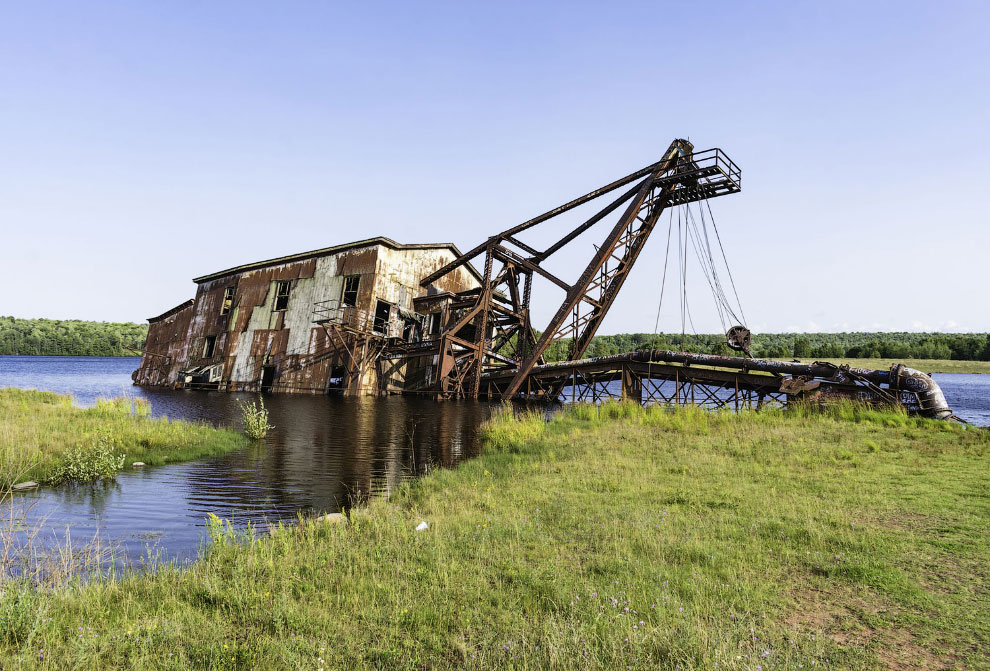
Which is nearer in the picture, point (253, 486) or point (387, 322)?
point (253, 486)

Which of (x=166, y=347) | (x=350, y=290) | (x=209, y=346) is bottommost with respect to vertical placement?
(x=166, y=347)

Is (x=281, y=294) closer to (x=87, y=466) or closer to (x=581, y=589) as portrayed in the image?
(x=87, y=466)

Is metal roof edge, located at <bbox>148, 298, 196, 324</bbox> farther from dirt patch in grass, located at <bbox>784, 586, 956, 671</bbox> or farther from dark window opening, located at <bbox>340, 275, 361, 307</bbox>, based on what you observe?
dirt patch in grass, located at <bbox>784, 586, 956, 671</bbox>

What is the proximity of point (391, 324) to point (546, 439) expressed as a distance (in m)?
17.9

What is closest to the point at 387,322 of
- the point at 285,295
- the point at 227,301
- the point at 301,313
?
the point at 301,313

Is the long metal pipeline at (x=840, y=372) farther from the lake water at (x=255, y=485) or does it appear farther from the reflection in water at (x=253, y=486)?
the reflection in water at (x=253, y=486)

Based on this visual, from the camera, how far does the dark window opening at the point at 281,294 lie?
1221 inches

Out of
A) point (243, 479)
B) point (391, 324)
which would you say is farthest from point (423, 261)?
point (243, 479)

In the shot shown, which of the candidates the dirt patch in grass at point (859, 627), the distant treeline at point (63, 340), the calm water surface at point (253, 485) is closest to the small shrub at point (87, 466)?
the calm water surface at point (253, 485)

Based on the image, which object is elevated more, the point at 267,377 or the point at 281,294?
the point at 281,294

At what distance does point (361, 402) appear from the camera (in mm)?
23781

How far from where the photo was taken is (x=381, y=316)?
92.8 ft

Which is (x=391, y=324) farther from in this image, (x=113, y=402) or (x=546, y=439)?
(x=546, y=439)

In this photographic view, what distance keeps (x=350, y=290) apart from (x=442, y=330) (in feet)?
20.9
